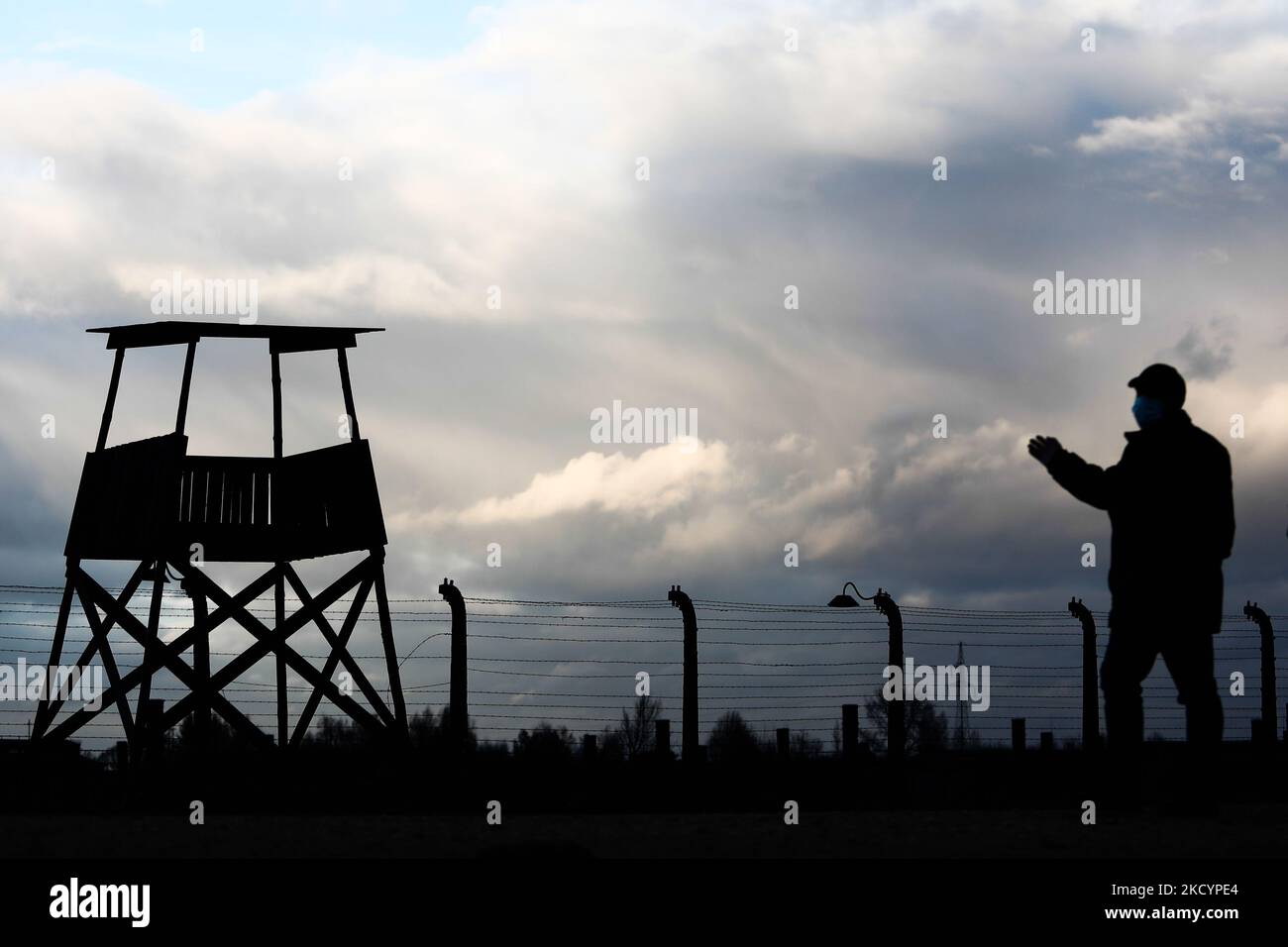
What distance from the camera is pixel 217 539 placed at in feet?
50.2

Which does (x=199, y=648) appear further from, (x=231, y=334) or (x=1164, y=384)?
(x=1164, y=384)

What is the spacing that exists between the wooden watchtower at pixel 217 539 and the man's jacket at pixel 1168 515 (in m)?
9.45

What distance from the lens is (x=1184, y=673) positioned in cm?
808

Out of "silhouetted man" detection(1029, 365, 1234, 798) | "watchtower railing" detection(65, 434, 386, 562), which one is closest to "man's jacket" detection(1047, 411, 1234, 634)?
"silhouetted man" detection(1029, 365, 1234, 798)

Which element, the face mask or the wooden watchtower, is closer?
the face mask

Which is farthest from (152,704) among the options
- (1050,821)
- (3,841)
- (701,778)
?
(1050,821)

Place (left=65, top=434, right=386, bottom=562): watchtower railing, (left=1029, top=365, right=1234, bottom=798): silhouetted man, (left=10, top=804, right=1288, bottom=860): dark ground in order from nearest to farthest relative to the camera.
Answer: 1. (left=10, top=804, right=1288, bottom=860): dark ground
2. (left=1029, top=365, right=1234, bottom=798): silhouetted man
3. (left=65, top=434, right=386, bottom=562): watchtower railing

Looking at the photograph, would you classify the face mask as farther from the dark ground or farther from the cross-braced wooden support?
the cross-braced wooden support

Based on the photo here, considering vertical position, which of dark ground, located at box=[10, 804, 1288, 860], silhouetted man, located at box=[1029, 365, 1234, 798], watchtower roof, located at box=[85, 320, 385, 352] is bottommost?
dark ground, located at box=[10, 804, 1288, 860]

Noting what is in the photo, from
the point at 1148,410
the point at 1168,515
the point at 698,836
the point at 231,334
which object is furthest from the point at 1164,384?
the point at 231,334

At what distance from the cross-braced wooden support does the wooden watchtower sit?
0.01 meters

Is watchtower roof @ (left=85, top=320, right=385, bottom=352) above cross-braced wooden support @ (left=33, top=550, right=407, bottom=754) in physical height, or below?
above

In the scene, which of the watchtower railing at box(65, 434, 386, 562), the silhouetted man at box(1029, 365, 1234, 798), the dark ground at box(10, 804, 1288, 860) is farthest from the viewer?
the watchtower railing at box(65, 434, 386, 562)

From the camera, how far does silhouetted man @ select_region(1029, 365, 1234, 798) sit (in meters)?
8.05
